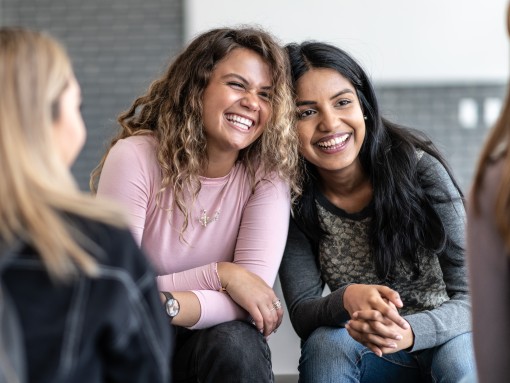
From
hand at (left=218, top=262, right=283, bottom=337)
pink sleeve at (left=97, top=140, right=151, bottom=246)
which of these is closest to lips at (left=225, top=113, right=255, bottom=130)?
pink sleeve at (left=97, top=140, right=151, bottom=246)

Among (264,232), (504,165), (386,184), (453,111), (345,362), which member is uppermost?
(504,165)

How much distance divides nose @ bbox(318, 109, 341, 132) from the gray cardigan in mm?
214

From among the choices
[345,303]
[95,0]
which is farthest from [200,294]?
[95,0]

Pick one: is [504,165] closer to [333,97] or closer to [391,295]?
[391,295]

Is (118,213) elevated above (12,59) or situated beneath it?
situated beneath

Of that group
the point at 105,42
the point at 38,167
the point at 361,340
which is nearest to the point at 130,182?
the point at 361,340

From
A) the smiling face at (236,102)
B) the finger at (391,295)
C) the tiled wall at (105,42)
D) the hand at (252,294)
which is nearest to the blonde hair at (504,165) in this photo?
the finger at (391,295)

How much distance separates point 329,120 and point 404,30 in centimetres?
233

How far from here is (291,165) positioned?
7.55 ft

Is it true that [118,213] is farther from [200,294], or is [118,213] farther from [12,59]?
[200,294]

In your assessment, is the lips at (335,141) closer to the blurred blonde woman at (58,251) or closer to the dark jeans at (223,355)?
the dark jeans at (223,355)

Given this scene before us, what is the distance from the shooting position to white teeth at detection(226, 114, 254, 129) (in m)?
2.27

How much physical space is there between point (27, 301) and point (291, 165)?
1242 mm

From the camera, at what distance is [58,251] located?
1137mm
